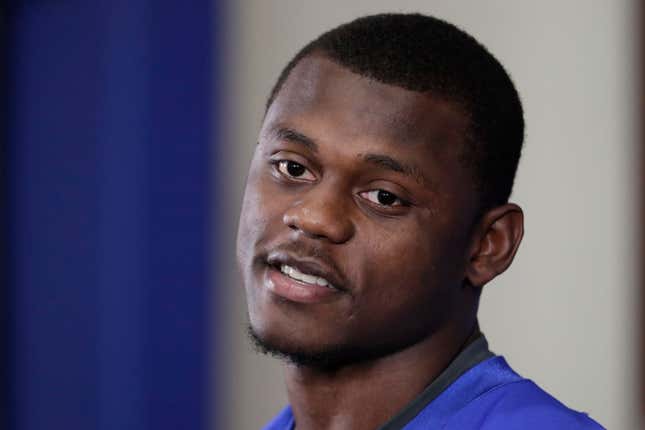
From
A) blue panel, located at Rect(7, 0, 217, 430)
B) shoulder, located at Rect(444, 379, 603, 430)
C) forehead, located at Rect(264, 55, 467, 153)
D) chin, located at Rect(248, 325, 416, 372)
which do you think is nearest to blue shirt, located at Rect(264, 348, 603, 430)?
shoulder, located at Rect(444, 379, 603, 430)

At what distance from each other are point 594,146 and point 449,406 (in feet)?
6.26

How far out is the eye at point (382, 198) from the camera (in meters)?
1.51

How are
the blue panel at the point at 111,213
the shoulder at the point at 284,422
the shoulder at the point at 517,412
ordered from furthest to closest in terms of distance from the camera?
the blue panel at the point at 111,213 < the shoulder at the point at 284,422 < the shoulder at the point at 517,412

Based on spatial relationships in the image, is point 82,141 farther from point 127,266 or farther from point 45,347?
point 45,347

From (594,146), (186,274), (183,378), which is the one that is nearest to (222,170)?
(186,274)

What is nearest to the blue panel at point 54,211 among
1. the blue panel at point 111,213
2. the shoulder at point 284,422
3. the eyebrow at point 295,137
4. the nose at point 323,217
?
the blue panel at point 111,213

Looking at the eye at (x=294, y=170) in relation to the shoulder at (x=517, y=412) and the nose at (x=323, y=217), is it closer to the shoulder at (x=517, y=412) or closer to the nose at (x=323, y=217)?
the nose at (x=323, y=217)

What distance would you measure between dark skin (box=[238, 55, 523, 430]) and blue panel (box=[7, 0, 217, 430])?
2.15m

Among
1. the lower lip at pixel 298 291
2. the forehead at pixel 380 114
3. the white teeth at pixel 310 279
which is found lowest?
the lower lip at pixel 298 291

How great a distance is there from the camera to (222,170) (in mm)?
Result: 3797

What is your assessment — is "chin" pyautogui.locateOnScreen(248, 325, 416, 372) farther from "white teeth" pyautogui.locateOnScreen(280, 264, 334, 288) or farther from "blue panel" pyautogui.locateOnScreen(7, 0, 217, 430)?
"blue panel" pyautogui.locateOnScreen(7, 0, 217, 430)

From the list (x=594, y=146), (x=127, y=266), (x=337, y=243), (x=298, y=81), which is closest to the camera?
(x=337, y=243)

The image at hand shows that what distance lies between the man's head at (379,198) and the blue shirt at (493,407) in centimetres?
8

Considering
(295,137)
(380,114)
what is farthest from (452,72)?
(295,137)
